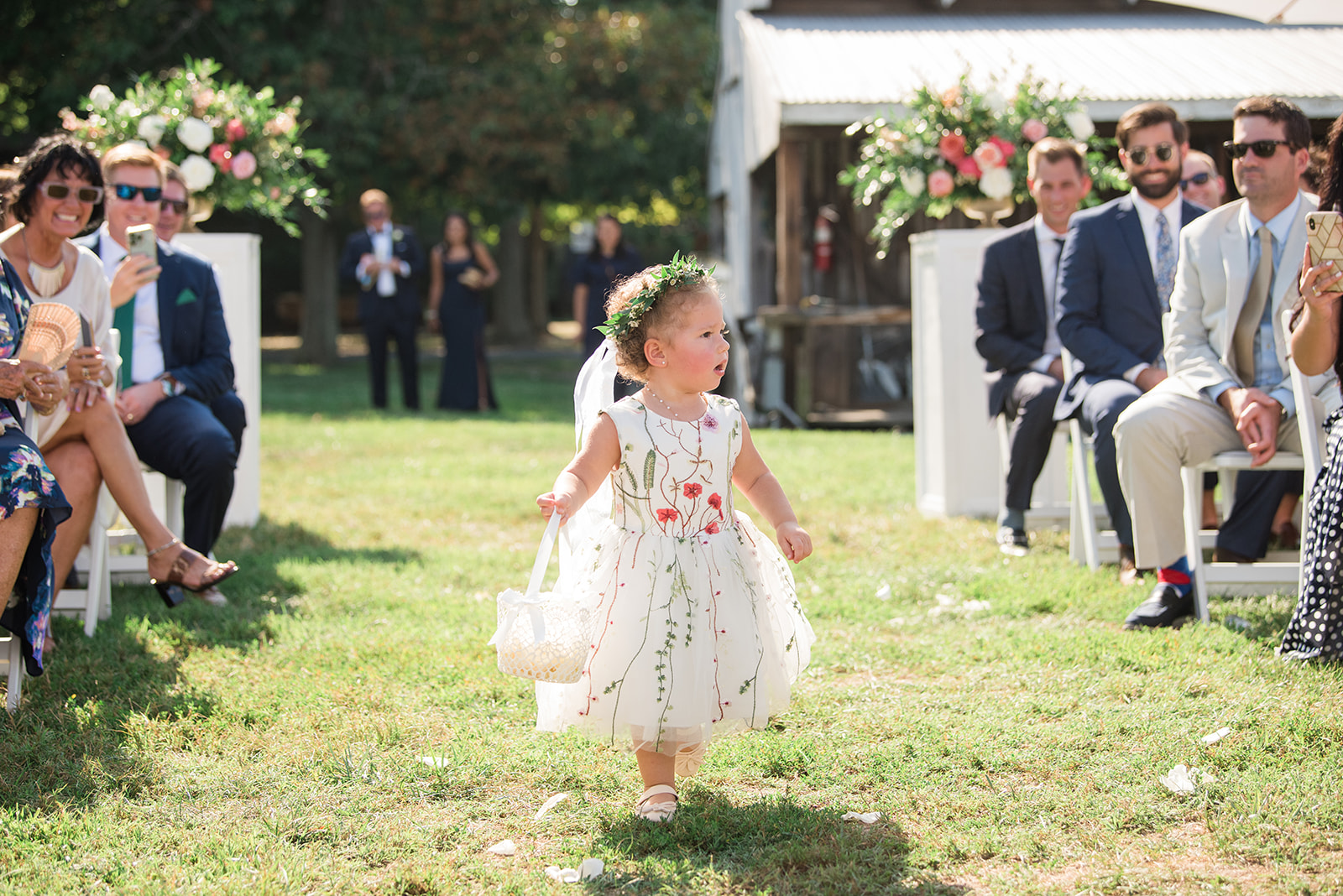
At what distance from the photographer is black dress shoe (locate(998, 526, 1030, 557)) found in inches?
254

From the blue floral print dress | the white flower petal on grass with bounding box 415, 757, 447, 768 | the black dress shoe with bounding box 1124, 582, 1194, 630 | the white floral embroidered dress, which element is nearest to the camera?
the white floral embroidered dress

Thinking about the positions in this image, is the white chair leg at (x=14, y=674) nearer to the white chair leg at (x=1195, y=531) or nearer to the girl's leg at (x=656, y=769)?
the girl's leg at (x=656, y=769)

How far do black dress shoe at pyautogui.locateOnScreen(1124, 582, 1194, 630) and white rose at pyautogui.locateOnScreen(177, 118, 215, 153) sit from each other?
5.51 metres

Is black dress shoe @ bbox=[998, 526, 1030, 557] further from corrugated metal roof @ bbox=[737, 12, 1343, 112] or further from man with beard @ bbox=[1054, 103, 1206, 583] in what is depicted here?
corrugated metal roof @ bbox=[737, 12, 1343, 112]

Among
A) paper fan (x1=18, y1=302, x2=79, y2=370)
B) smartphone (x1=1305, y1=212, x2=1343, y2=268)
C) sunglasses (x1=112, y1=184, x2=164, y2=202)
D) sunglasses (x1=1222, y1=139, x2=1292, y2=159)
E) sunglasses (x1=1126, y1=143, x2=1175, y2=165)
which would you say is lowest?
paper fan (x1=18, y1=302, x2=79, y2=370)

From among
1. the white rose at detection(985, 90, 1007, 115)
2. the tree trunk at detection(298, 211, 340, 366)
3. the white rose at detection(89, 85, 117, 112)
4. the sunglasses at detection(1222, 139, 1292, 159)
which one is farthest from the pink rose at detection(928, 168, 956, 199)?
the tree trunk at detection(298, 211, 340, 366)

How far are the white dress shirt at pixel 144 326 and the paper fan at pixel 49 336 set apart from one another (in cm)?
170

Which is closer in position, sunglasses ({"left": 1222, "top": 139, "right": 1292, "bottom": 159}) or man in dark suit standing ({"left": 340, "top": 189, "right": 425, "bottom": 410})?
sunglasses ({"left": 1222, "top": 139, "right": 1292, "bottom": 159})

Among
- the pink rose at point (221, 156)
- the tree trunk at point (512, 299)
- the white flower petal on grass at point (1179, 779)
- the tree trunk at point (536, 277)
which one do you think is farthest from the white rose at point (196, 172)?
the tree trunk at point (536, 277)

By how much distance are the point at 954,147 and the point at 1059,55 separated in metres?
6.64

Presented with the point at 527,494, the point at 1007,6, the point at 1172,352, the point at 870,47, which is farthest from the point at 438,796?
the point at 1007,6

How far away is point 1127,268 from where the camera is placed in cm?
607

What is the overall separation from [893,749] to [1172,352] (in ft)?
7.96

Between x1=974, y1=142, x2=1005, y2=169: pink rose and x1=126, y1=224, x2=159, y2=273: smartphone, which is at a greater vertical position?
x1=974, y1=142, x2=1005, y2=169: pink rose
